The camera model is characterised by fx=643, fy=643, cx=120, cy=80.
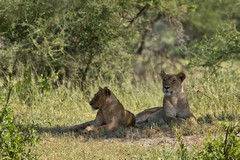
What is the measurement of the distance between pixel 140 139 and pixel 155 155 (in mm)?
1540

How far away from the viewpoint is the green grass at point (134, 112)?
7.60 metres

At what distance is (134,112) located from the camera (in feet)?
39.8

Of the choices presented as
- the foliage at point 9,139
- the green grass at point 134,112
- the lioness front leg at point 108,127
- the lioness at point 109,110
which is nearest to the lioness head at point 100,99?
the lioness at point 109,110

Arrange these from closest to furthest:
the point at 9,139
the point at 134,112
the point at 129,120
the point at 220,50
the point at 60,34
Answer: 1. the point at 9,139
2. the point at 129,120
3. the point at 134,112
4. the point at 220,50
5. the point at 60,34

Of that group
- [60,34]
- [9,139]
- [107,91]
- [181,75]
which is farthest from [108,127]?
[60,34]

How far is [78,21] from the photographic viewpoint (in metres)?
13.5

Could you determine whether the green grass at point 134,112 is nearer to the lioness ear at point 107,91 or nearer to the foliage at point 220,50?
the foliage at point 220,50

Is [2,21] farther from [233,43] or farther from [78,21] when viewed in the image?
[233,43]

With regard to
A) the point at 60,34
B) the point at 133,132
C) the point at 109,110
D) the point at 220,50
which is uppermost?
the point at 60,34

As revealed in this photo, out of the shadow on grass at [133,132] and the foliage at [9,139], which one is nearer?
the foliage at [9,139]

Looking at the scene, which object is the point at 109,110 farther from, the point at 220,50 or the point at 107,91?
the point at 220,50

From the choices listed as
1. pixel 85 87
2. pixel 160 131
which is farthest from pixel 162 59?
pixel 160 131

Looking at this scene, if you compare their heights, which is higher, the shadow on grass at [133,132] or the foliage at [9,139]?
the foliage at [9,139]

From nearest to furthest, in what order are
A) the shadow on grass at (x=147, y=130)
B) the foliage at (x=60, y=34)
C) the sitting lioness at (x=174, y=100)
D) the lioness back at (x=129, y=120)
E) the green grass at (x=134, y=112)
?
the green grass at (x=134, y=112), the shadow on grass at (x=147, y=130), the sitting lioness at (x=174, y=100), the lioness back at (x=129, y=120), the foliage at (x=60, y=34)
